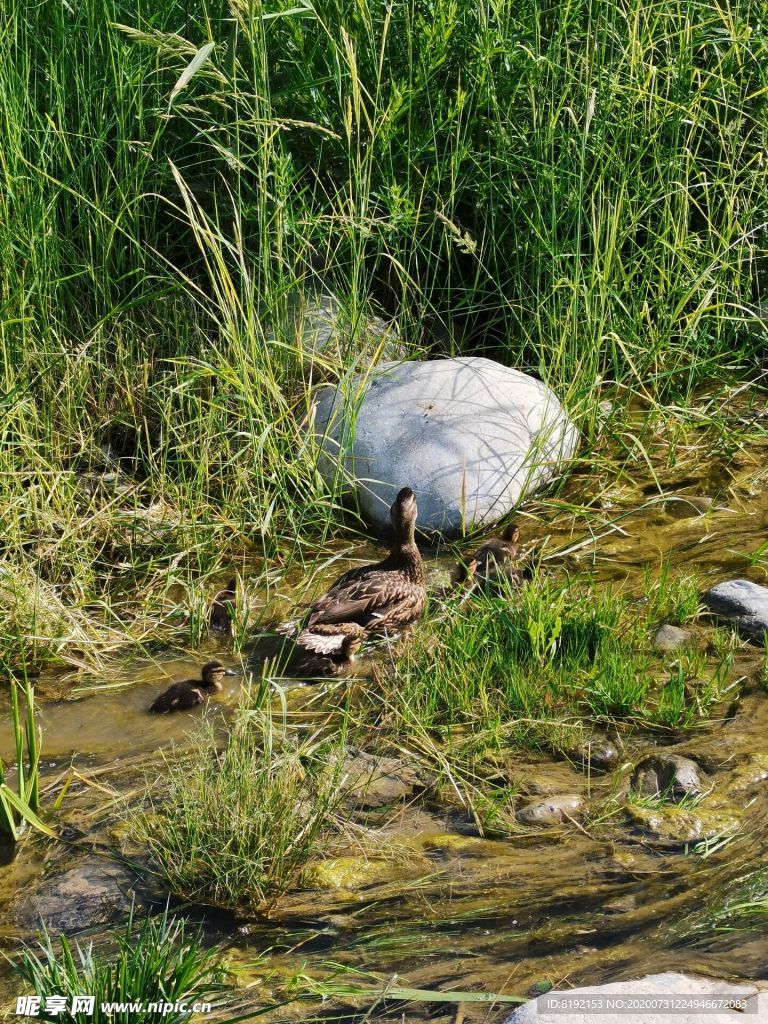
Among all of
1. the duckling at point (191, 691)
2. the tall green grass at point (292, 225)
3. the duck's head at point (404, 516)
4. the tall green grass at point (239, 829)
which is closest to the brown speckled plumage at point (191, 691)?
the duckling at point (191, 691)

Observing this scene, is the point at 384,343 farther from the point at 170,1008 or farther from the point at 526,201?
the point at 170,1008

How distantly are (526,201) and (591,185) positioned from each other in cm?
37

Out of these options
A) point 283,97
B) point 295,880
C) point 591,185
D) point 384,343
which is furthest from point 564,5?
point 295,880

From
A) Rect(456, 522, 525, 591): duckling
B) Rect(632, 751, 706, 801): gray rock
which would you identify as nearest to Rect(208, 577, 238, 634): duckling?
Rect(456, 522, 525, 591): duckling

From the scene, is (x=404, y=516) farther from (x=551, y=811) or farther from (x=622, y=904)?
(x=622, y=904)

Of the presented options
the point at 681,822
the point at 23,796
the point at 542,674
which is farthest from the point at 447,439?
the point at 23,796

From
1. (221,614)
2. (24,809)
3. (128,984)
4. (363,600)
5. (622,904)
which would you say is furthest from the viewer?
(221,614)

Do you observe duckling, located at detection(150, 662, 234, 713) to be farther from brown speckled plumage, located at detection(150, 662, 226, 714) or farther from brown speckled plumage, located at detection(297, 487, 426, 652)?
brown speckled plumage, located at detection(297, 487, 426, 652)

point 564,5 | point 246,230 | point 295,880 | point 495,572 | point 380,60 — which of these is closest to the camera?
point 295,880

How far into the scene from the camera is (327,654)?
5.22 m

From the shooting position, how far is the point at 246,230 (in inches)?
→ 276

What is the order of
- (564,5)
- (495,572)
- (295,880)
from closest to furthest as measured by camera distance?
(295,880)
(495,572)
(564,5)

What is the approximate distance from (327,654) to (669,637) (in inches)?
57.3

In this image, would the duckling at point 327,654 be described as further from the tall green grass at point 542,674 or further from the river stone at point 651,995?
the river stone at point 651,995
